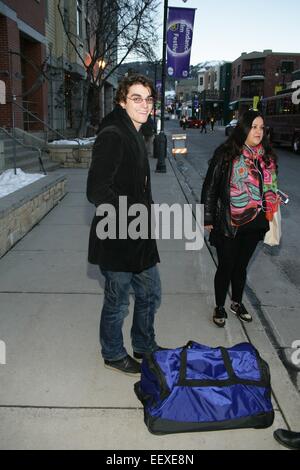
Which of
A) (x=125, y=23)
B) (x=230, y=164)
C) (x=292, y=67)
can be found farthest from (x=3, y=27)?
(x=292, y=67)

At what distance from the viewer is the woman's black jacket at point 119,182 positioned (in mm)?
2648

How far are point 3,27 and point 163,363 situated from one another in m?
14.0

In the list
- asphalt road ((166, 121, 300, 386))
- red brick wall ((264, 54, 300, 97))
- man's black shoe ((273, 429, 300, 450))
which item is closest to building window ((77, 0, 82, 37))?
asphalt road ((166, 121, 300, 386))

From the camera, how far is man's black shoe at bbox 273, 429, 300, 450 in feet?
8.11

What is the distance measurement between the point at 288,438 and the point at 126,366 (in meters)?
1.19

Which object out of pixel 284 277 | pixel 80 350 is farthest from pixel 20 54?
pixel 80 350

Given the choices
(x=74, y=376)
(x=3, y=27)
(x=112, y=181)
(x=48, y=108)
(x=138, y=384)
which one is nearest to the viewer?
(x=112, y=181)

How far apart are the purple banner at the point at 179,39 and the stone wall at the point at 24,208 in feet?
32.0

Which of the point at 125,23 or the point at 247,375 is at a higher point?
the point at 125,23

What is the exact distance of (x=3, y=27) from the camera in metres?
13.7

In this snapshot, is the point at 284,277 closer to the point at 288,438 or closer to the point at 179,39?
the point at 288,438

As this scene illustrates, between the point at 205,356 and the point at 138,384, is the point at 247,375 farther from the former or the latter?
the point at 138,384

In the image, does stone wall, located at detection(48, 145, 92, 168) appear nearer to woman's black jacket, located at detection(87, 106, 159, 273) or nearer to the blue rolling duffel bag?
woman's black jacket, located at detection(87, 106, 159, 273)

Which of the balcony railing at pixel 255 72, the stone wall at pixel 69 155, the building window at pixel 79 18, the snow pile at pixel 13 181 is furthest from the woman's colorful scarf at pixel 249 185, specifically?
the balcony railing at pixel 255 72
